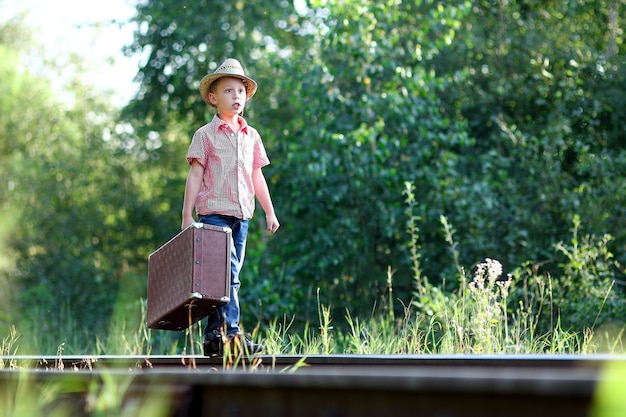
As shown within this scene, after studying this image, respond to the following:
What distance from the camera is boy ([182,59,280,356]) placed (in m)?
4.92

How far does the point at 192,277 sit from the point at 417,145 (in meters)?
5.71

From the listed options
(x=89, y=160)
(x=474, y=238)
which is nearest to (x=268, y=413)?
(x=474, y=238)

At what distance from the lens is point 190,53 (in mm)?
13266

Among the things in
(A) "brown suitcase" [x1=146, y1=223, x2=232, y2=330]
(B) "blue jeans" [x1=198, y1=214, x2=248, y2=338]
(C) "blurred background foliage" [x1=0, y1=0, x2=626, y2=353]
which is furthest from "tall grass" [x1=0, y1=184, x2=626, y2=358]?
(A) "brown suitcase" [x1=146, y1=223, x2=232, y2=330]

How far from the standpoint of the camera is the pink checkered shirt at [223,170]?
16.3 ft

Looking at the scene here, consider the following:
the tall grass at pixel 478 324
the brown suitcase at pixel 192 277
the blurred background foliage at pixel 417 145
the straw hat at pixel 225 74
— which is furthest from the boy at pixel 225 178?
the blurred background foliage at pixel 417 145

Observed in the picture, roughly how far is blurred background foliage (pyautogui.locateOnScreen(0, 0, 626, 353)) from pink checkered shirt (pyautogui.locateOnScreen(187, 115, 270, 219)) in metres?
3.49

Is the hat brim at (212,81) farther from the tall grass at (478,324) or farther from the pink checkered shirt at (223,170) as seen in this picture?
the tall grass at (478,324)

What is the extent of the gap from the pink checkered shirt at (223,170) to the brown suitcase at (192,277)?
0.31m

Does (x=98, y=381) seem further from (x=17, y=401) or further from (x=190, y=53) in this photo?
(x=190, y=53)

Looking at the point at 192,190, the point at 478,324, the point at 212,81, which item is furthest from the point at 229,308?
the point at 478,324

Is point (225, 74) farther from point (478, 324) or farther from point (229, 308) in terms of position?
point (478, 324)

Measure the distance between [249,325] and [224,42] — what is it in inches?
171

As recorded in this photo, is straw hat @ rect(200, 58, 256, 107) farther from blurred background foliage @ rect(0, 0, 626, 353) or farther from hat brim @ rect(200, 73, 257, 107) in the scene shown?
blurred background foliage @ rect(0, 0, 626, 353)
